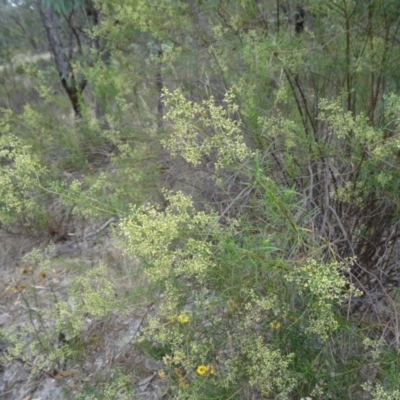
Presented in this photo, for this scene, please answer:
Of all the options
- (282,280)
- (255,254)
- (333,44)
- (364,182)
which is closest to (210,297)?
(282,280)

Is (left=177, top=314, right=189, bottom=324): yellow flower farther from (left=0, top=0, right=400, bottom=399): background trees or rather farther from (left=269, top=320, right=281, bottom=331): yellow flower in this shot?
(left=269, top=320, right=281, bottom=331): yellow flower

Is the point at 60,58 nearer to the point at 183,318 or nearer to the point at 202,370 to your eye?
the point at 183,318

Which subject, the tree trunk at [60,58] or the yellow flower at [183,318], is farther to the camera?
the tree trunk at [60,58]

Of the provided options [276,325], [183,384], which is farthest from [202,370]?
[276,325]

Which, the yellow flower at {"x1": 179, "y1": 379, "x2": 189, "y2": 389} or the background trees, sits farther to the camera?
the yellow flower at {"x1": 179, "y1": 379, "x2": 189, "y2": 389}

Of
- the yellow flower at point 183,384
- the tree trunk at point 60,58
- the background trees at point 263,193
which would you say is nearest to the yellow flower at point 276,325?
the background trees at point 263,193

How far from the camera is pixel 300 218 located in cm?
230

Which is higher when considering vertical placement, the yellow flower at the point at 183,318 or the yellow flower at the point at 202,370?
the yellow flower at the point at 183,318

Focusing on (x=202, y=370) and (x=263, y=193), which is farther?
(x=202, y=370)

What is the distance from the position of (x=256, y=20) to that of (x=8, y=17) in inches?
303

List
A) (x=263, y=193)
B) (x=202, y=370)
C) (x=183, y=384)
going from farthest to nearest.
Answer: (x=183, y=384)
(x=202, y=370)
(x=263, y=193)

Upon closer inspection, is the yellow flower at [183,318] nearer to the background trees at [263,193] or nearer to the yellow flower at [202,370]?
the background trees at [263,193]

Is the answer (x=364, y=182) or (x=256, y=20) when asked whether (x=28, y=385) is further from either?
(x=256, y=20)

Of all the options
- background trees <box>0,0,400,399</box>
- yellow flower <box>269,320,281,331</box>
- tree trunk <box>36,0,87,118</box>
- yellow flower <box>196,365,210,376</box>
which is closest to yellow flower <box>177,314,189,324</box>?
background trees <box>0,0,400,399</box>
